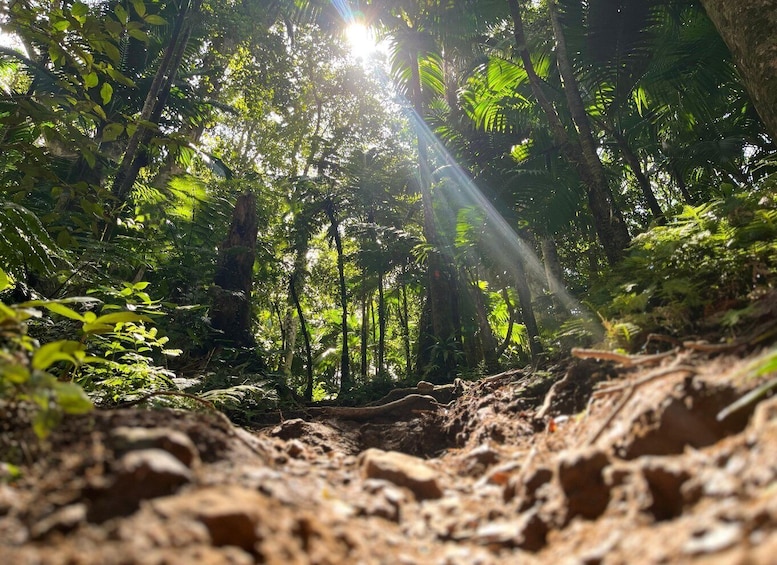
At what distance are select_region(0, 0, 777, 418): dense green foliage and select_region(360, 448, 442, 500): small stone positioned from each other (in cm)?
97

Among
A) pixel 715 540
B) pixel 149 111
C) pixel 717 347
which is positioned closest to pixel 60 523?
pixel 715 540

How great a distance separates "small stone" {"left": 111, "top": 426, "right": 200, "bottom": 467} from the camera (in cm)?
109

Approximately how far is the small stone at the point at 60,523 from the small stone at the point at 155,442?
0.26 metres

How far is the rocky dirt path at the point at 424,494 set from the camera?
78cm

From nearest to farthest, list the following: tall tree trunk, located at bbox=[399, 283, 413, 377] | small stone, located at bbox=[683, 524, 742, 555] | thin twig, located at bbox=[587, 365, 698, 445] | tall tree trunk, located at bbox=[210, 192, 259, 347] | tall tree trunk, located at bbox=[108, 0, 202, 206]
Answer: small stone, located at bbox=[683, 524, 742, 555] < thin twig, located at bbox=[587, 365, 698, 445] < tall tree trunk, located at bbox=[108, 0, 202, 206] < tall tree trunk, located at bbox=[210, 192, 259, 347] < tall tree trunk, located at bbox=[399, 283, 413, 377]

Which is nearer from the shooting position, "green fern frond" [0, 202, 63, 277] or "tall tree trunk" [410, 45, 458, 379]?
"green fern frond" [0, 202, 63, 277]

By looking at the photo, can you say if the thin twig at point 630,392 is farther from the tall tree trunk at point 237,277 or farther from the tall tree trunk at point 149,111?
the tall tree trunk at point 237,277

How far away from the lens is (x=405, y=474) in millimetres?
1577

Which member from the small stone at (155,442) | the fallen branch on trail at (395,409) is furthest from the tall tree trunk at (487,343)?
the small stone at (155,442)

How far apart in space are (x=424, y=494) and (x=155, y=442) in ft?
2.88

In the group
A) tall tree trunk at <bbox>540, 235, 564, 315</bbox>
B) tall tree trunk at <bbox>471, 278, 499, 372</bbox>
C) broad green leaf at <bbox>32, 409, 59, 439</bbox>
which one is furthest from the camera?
tall tree trunk at <bbox>540, 235, 564, 315</bbox>

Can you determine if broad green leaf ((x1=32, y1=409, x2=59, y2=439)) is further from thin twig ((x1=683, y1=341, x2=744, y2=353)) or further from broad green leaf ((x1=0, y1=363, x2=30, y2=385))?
thin twig ((x1=683, y1=341, x2=744, y2=353))

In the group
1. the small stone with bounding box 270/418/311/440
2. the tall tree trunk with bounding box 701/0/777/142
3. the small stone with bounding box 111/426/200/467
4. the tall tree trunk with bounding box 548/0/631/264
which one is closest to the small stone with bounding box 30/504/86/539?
the small stone with bounding box 111/426/200/467

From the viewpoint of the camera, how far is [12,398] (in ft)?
4.03
